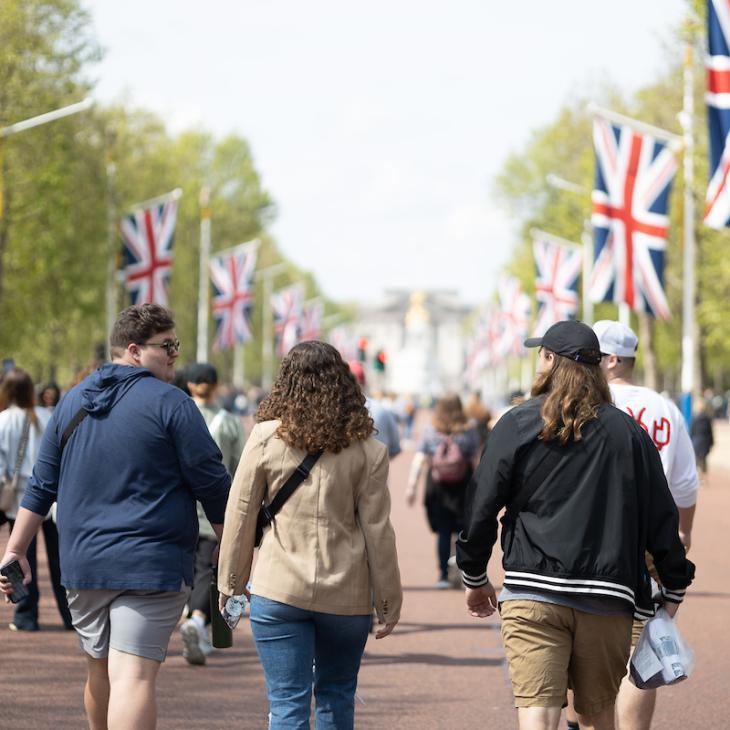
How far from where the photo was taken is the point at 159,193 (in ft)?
184

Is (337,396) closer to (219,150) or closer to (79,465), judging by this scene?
(79,465)

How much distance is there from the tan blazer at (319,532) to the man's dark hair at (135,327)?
67 centimetres

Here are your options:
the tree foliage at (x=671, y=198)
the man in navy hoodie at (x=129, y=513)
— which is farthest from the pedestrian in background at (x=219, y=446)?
the tree foliage at (x=671, y=198)

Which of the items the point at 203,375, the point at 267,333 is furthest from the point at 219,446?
the point at 267,333

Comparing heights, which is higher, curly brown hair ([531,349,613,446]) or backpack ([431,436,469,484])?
curly brown hair ([531,349,613,446])

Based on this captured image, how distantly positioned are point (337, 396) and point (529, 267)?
203ft

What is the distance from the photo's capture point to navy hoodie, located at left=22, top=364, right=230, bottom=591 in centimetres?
520

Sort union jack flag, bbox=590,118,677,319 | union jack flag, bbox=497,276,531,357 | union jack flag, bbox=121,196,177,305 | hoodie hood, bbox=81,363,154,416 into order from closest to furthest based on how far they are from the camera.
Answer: hoodie hood, bbox=81,363,154,416 < union jack flag, bbox=590,118,677,319 < union jack flag, bbox=121,196,177,305 < union jack flag, bbox=497,276,531,357

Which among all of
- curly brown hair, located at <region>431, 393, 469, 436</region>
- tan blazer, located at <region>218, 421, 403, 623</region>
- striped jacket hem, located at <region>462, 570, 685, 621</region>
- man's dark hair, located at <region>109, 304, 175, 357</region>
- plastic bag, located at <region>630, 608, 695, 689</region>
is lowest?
curly brown hair, located at <region>431, 393, 469, 436</region>

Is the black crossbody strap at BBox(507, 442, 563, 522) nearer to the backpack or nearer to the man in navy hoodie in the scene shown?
the man in navy hoodie

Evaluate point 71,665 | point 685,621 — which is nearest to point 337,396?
point 71,665

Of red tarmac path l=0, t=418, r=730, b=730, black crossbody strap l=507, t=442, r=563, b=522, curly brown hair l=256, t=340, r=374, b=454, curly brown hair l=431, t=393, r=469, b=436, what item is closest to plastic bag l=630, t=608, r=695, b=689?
black crossbody strap l=507, t=442, r=563, b=522

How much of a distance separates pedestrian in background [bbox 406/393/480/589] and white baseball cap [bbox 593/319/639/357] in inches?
253

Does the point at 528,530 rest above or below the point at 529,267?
above
